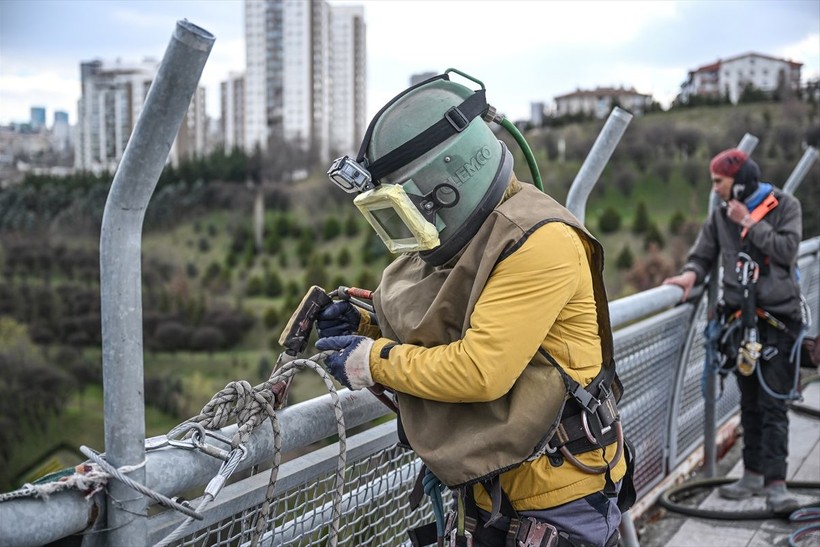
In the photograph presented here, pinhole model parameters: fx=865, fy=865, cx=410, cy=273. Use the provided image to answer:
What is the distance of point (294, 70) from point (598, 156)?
9464 centimetres

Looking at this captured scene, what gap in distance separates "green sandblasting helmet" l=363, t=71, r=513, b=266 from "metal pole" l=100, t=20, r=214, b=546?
75 centimetres

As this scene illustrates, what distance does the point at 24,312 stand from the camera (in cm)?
→ 6531

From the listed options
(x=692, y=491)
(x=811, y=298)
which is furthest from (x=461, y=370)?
(x=811, y=298)

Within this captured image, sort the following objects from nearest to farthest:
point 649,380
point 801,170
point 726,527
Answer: point 726,527, point 649,380, point 801,170

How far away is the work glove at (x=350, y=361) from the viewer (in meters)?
2.05

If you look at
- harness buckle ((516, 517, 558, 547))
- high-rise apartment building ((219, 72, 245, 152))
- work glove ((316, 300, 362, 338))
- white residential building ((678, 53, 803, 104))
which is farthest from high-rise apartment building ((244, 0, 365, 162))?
harness buckle ((516, 517, 558, 547))

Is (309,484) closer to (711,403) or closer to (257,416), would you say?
(257,416)

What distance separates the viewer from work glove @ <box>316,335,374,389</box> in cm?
205

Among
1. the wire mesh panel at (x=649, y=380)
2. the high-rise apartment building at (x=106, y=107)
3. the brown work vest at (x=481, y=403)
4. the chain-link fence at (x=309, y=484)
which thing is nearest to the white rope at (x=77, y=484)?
the chain-link fence at (x=309, y=484)

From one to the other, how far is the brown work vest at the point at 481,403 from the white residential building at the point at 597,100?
2725 inches

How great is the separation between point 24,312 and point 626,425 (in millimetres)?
68208

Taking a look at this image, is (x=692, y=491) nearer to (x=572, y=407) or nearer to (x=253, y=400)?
(x=572, y=407)

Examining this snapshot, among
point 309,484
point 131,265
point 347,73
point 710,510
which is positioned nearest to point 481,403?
point 309,484

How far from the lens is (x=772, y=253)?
14.7ft
